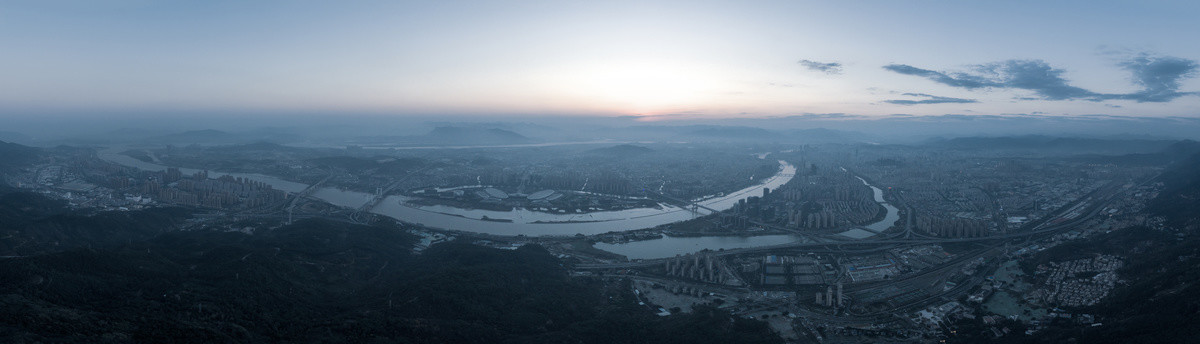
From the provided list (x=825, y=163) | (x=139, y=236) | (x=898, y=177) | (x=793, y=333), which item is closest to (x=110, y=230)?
(x=139, y=236)

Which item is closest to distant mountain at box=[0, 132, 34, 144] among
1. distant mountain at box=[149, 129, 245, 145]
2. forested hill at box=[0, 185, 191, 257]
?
distant mountain at box=[149, 129, 245, 145]

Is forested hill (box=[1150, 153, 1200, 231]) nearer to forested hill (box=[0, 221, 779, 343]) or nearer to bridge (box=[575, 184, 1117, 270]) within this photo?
bridge (box=[575, 184, 1117, 270])

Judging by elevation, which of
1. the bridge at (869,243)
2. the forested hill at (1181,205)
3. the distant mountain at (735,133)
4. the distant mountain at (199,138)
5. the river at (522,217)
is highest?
the distant mountain at (735,133)

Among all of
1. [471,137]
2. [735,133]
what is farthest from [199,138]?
[735,133]

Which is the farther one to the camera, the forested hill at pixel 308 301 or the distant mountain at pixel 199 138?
the distant mountain at pixel 199 138

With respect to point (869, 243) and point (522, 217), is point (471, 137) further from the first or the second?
point (869, 243)

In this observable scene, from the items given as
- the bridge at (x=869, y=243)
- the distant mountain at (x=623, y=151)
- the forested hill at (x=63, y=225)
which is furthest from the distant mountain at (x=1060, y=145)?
the forested hill at (x=63, y=225)

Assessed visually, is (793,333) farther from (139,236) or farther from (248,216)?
(248,216)

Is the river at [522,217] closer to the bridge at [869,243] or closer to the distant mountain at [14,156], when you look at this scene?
the bridge at [869,243]
